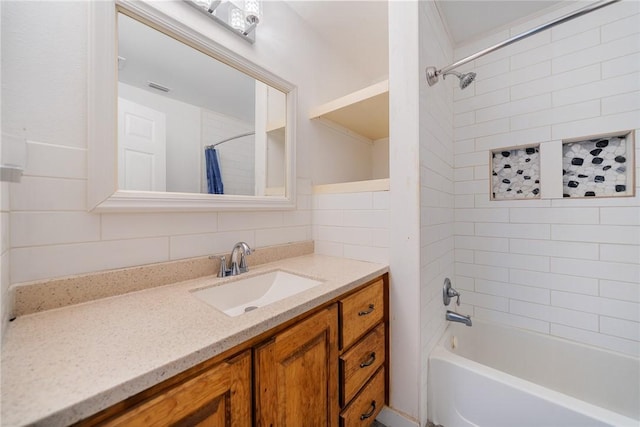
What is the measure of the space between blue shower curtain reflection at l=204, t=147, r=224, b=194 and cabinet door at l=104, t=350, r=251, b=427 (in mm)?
734

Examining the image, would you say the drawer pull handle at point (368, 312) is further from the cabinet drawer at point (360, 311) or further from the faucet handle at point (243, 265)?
the faucet handle at point (243, 265)

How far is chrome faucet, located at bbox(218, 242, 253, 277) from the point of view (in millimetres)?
1031

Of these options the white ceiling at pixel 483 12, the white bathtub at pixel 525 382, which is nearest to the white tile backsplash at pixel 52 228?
the white bathtub at pixel 525 382

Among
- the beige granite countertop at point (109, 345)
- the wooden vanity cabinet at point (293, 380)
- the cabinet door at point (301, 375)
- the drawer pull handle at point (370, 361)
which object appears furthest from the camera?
the drawer pull handle at point (370, 361)

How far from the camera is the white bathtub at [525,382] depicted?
93 centimetres

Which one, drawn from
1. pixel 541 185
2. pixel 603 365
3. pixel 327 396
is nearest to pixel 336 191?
pixel 327 396

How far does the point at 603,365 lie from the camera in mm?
1363

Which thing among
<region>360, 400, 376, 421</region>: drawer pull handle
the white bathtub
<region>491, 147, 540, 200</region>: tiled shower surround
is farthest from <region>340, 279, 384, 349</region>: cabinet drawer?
<region>491, 147, 540, 200</region>: tiled shower surround

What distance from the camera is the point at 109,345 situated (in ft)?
1.63

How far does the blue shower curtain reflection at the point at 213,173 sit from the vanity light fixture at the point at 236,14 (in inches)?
23.6

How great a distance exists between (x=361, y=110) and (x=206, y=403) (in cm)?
156

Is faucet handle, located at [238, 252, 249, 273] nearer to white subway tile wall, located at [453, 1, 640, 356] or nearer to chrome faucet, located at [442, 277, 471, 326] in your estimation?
chrome faucet, located at [442, 277, 471, 326]

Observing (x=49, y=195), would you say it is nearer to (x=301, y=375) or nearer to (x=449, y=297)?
(x=301, y=375)

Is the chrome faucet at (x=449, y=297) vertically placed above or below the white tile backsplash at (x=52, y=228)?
below
